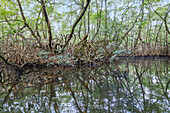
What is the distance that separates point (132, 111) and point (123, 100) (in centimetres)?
35

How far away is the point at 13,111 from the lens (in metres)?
1.82

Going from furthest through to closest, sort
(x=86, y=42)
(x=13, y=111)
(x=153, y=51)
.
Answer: (x=153, y=51) → (x=86, y=42) → (x=13, y=111)

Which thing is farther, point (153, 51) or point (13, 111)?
point (153, 51)

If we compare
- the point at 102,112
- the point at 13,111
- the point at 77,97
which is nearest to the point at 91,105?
the point at 102,112

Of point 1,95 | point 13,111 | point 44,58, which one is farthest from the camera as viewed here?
point 44,58

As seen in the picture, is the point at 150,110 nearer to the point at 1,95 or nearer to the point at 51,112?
the point at 51,112

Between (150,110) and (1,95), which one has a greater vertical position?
(150,110)

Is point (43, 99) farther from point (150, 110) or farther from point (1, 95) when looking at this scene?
point (150, 110)

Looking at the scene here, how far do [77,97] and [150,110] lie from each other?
112 cm

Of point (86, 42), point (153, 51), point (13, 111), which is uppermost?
point (86, 42)

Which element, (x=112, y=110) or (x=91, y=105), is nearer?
(x=112, y=110)

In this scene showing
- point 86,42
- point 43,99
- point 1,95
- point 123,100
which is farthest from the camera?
point 86,42

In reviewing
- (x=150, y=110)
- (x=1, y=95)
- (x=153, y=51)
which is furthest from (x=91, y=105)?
(x=153, y=51)

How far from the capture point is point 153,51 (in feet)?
47.4
